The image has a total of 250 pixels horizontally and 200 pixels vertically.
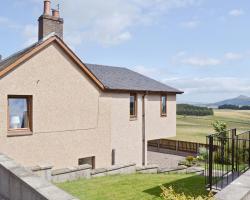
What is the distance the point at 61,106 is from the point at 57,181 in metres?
4.81

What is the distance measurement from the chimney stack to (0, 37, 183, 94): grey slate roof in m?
3.98

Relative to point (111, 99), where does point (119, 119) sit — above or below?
below

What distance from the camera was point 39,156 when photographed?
15.3 m

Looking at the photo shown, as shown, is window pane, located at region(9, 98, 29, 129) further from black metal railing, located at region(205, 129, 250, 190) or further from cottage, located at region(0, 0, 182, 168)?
black metal railing, located at region(205, 129, 250, 190)

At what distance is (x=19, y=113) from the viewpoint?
14.6 metres

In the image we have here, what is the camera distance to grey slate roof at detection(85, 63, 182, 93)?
20717 millimetres

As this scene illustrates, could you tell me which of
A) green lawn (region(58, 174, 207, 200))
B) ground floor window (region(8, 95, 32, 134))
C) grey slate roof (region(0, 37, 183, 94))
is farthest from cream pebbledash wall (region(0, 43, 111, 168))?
green lawn (region(58, 174, 207, 200))

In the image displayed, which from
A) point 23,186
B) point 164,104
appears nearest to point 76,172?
point 23,186

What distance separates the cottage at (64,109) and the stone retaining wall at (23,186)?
6188 millimetres

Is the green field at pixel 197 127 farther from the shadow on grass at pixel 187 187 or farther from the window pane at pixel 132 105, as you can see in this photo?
the shadow on grass at pixel 187 187

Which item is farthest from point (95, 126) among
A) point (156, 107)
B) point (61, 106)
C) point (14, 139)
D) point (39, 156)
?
point (156, 107)

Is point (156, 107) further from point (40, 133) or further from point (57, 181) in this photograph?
point (57, 181)

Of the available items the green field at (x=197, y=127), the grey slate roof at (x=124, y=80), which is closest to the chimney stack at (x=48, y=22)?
the grey slate roof at (x=124, y=80)

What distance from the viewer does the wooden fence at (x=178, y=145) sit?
34.5 m
